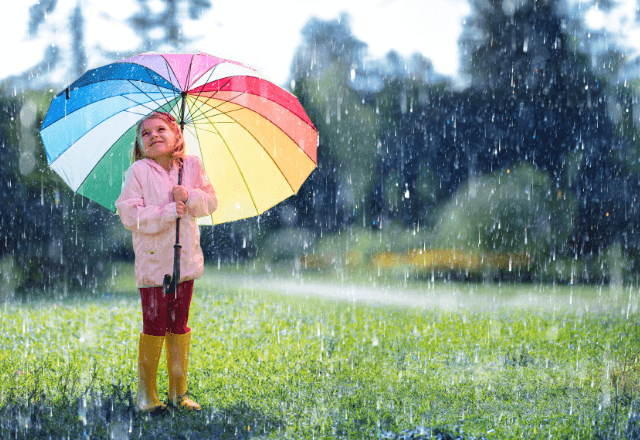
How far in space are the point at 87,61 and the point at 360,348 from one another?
1548cm

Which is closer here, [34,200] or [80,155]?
[80,155]

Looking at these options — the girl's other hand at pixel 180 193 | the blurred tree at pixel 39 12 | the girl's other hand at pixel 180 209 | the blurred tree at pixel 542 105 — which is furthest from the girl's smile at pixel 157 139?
the blurred tree at pixel 39 12

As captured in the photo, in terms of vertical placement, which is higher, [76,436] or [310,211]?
[310,211]

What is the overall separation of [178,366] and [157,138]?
1.45 metres

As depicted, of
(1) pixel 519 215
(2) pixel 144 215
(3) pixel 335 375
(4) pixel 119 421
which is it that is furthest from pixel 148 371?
(1) pixel 519 215

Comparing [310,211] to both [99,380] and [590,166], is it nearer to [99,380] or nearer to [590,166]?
[590,166]

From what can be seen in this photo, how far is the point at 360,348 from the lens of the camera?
6.19m

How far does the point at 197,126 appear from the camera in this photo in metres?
4.06

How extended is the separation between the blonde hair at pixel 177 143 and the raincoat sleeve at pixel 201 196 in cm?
12

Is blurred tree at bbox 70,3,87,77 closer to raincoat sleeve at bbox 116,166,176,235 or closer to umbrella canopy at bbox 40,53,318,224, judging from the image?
umbrella canopy at bbox 40,53,318,224

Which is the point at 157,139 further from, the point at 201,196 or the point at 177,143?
the point at 201,196

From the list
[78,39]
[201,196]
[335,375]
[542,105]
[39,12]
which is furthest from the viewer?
[39,12]

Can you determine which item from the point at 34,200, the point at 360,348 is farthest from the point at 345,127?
the point at 360,348

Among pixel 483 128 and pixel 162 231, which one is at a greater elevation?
pixel 483 128
